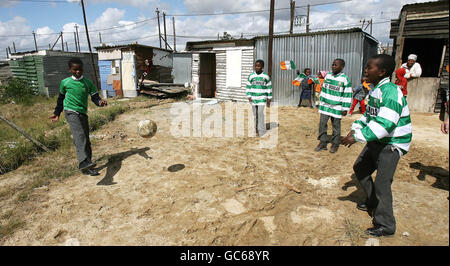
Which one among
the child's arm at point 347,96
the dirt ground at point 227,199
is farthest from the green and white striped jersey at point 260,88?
the child's arm at point 347,96

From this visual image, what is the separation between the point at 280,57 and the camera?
1188cm

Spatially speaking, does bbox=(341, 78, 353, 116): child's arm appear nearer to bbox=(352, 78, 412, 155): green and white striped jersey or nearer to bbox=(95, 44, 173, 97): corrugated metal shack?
bbox=(352, 78, 412, 155): green and white striped jersey

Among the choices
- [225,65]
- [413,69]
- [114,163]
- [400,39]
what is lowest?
[114,163]

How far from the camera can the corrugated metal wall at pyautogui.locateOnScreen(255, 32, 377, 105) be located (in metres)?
10.1

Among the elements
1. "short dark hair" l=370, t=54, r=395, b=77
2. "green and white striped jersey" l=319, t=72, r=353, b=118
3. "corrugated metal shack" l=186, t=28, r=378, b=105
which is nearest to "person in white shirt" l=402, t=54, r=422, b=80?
"corrugated metal shack" l=186, t=28, r=378, b=105

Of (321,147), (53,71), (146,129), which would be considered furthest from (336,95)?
(53,71)

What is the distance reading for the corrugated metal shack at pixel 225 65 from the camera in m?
13.0

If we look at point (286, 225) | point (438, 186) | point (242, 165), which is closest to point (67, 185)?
point (242, 165)

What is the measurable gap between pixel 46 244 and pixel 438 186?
5301mm

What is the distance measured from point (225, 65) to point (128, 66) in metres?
7.31

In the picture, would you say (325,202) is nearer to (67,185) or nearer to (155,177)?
(155,177)

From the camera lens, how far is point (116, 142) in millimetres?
6668

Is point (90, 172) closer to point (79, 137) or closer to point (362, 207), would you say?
point (79, 137)
